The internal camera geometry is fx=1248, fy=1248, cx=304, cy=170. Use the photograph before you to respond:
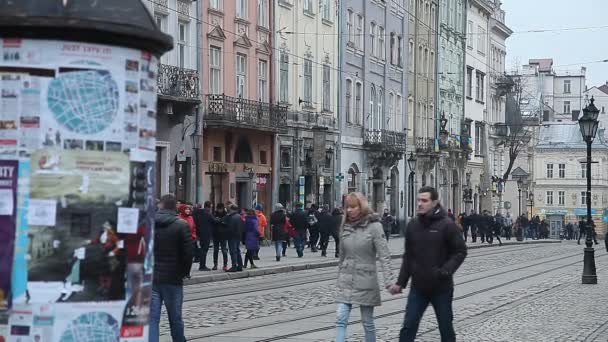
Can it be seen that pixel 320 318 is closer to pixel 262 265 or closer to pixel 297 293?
pixel 297 293

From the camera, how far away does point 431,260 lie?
11.2 meters

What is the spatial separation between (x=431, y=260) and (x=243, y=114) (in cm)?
3198

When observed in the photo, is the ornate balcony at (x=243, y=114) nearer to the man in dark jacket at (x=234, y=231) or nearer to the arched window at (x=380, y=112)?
the man in dark jacket at (x=234, y=231)

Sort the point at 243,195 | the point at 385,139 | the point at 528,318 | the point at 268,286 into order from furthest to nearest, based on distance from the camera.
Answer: the point at 385,139 < the point at 243,195 < the point at 268,286 < the point at 528,318

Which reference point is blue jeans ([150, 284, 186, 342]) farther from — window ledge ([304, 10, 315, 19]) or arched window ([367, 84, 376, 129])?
arched window ([367, 84, 376, 129])

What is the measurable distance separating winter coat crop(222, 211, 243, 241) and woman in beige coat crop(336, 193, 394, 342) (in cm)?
1700

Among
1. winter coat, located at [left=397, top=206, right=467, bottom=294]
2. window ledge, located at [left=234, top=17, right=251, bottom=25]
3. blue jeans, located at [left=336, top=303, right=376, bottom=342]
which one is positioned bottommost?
blue jeans, located at [left=336, top=303, right=376, bottom=342]

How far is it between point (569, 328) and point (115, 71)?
1170 cm

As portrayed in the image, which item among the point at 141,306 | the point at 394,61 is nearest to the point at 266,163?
the point at 394,61

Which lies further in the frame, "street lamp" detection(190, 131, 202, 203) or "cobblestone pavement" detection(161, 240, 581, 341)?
"street lamp" detection(190, 131, 202, 203)

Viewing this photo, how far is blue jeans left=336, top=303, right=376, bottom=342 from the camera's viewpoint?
11.9 m

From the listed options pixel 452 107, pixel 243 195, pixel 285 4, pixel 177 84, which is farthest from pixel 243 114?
pixel 452 107

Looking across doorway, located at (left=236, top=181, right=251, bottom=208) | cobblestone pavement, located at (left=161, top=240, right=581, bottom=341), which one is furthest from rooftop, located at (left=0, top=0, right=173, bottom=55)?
doorway, located at (left=236, top=181, right=251, bottom=208)

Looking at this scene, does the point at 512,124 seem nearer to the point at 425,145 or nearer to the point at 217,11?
the point at 425,145
